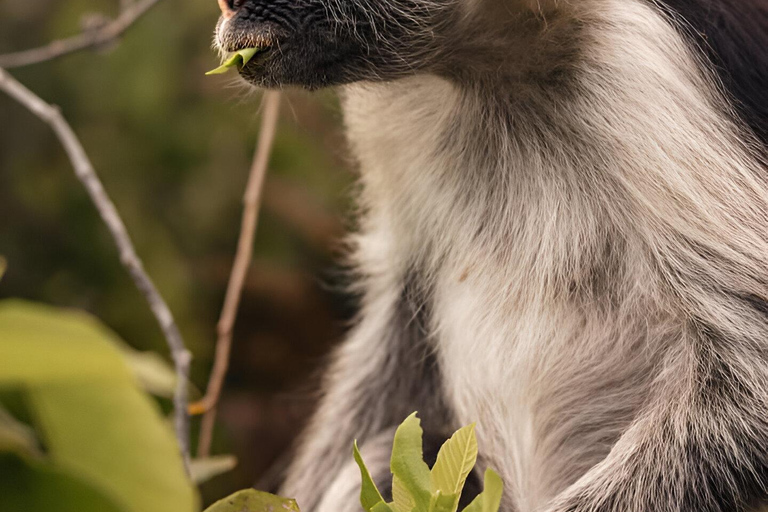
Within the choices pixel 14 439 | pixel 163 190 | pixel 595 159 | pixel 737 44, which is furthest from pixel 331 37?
pixel 163 190

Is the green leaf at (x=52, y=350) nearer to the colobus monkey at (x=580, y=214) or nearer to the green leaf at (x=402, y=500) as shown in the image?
the green leaf at (x=402, y=500)

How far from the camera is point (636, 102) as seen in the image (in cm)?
197

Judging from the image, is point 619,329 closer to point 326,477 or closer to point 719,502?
point 719,502

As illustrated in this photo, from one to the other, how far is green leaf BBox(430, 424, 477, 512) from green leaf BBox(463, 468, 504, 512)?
47mm

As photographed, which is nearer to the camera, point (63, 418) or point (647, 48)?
point (63, 418)

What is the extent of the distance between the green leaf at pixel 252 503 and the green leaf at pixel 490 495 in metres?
0.24

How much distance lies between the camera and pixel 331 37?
6.91 feet

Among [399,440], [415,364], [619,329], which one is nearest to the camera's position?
[399,440]

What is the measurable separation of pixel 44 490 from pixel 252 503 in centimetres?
44

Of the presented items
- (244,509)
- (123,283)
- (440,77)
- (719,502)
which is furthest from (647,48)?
(123,283)

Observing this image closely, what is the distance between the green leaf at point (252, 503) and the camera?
112 centimetres

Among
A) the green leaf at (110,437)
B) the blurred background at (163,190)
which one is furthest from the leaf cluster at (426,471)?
the blurred background at (163,190)

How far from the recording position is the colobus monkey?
189cm

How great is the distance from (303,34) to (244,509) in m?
1.22
